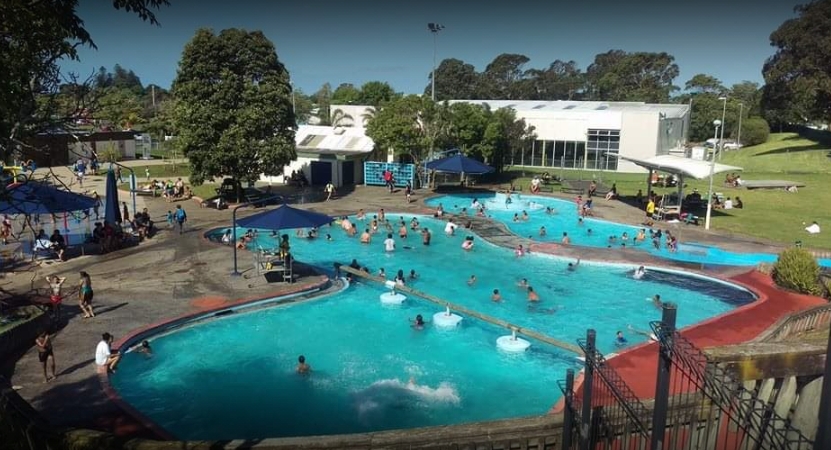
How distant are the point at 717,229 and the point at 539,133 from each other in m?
26.5

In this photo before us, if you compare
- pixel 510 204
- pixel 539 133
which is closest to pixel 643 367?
pixel 510 204

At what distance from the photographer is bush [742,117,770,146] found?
248 feet

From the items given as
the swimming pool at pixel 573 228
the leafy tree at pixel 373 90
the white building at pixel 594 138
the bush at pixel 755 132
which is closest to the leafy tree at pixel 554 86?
the leafy tree at pixel 373 90

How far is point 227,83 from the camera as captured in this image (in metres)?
34.3

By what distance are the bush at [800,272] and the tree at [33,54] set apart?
70.5ft

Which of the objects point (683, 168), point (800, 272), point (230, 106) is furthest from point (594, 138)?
point (800, 272)

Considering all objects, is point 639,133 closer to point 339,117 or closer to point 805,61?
point 805,61

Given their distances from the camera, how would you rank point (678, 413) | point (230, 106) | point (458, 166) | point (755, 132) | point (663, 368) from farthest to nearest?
point (755, 132), point (458, 166), point (230, 106), point (678, 413), point (663, 368)

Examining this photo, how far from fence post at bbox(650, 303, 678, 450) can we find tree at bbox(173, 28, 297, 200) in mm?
31431

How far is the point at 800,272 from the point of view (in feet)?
68.1

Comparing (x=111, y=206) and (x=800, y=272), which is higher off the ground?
(x=111, y=206)

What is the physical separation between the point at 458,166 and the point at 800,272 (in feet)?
75.0

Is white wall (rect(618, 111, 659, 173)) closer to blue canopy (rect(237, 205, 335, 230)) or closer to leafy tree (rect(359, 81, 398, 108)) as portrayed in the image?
blue canopy (rect(237, 205, 335, 230))

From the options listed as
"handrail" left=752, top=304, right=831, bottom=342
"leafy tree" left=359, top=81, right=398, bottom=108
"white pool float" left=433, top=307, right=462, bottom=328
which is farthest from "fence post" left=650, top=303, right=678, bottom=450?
"leafy tree" left=359, top=81, right=398, bottom=108
